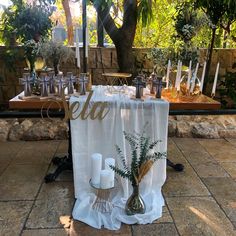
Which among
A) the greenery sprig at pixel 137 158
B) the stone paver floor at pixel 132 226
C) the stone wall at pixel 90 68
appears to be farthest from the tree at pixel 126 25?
the greenery sprig at pixel 137 158

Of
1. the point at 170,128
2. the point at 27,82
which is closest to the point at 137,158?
the point at 27,82

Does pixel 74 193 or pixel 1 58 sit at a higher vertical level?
pixel 1 58

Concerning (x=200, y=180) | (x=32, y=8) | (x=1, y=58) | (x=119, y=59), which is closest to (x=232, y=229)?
(x=200, y=180)

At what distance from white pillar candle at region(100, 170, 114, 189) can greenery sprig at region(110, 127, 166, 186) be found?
0.06 meters

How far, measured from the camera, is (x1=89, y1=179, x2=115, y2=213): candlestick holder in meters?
1.94

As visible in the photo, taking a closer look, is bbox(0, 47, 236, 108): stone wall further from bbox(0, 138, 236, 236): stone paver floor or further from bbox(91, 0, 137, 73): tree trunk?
bbox(0, 138, 236, 236): stone paver floor

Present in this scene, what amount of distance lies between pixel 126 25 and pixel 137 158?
2087mm

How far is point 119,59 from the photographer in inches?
148

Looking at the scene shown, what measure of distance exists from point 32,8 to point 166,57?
1783mm

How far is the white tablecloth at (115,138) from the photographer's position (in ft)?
6.51

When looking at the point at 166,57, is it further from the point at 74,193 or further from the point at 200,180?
the point at 74,193

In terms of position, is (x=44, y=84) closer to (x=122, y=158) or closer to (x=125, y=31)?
(x=122, y=158)

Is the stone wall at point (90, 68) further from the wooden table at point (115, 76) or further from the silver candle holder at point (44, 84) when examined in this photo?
the silver candle holder at point (44, 84)

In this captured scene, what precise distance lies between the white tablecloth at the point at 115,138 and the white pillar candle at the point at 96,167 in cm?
10
